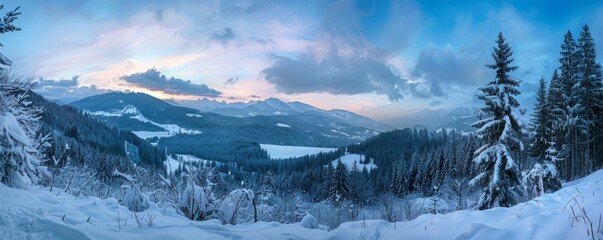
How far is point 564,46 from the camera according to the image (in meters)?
29.1

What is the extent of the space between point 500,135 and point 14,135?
19.1m

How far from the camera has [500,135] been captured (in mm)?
17484

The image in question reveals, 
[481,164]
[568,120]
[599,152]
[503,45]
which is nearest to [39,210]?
[481,164]

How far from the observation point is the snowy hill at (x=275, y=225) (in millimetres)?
3322

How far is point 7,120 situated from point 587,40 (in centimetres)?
3689

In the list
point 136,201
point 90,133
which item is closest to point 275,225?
point 136,201

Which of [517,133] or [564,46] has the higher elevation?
[564,46]

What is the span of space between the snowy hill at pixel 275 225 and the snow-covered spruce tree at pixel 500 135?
13241mm

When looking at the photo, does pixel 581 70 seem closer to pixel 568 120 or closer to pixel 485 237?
pixel 568 120

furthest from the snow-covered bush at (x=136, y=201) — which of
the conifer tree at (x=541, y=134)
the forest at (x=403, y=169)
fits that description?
the conifer tree at (x=541, y=134)

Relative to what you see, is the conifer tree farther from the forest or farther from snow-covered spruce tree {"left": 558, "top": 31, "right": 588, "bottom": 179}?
snow-covered spruce tree {"left": 558, "top": 31, "right": 588, "bottom": 179}

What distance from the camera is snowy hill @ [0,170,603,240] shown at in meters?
3.32

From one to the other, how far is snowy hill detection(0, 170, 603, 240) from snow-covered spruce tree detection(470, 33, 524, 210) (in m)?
13.2

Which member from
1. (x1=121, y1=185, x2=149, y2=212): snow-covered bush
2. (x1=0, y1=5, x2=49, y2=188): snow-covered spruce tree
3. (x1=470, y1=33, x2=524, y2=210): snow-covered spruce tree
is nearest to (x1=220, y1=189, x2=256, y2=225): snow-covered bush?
(x1=121, y1=185, x2=149, y2=212): snow-covered bush
